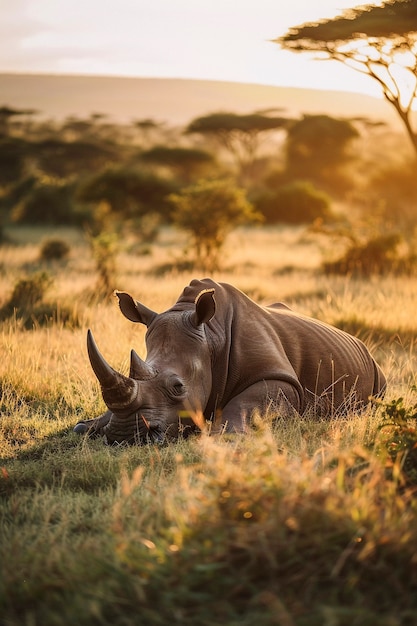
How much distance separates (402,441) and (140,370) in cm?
153

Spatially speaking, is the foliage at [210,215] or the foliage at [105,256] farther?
the foliage at [210,215]

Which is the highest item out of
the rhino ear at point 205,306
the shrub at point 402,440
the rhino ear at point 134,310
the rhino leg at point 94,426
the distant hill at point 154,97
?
the rhino ear at point 205,306

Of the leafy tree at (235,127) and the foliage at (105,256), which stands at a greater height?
the foliage at (105,256)

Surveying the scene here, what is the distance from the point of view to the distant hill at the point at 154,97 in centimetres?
8981

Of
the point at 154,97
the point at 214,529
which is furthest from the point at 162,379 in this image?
the point at 154,97

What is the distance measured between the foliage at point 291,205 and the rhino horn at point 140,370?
1090 inches

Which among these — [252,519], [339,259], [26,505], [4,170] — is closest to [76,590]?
[252,519]

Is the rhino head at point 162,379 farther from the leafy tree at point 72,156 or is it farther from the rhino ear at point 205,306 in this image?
the leafy tree at point 72,156

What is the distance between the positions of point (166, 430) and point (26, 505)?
3.70 feet

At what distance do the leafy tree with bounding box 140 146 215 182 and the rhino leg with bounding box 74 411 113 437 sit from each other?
3635 cm

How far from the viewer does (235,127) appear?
144 feet

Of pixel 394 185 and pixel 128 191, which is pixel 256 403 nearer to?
pixel 128 191

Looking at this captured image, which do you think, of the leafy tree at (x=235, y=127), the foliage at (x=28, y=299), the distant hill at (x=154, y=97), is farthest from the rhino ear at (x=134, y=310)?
the distant hill at (x=154, y=97)

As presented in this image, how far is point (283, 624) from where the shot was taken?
2.70m
